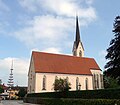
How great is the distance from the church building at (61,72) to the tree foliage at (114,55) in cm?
2524

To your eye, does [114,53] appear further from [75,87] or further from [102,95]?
[75,87]

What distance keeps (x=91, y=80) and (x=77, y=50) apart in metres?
13.2

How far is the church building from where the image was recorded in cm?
5950

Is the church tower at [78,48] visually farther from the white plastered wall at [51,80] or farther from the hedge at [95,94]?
the hedge at [95,94]

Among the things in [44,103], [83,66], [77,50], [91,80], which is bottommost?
[44,103]

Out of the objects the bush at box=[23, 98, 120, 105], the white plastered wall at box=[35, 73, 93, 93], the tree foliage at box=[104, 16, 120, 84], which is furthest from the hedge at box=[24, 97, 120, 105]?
A: the white plastered wall at box=[35, 73, 93, 93]

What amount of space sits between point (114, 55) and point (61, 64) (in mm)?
30073

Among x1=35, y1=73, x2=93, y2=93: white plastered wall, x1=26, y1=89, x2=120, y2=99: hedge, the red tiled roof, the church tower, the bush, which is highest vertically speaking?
the church tower

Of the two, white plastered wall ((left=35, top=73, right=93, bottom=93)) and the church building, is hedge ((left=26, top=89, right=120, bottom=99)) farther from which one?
the church building

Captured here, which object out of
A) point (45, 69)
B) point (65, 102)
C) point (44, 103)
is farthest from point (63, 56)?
point (65, 102)

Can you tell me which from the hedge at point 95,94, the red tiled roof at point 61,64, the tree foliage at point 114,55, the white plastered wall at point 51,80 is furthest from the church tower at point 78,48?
the hedge at point 95,94

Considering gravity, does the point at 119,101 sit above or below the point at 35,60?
below

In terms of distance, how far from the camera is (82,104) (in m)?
26.1

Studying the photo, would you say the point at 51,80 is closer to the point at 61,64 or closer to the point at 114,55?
the point at 61,64
